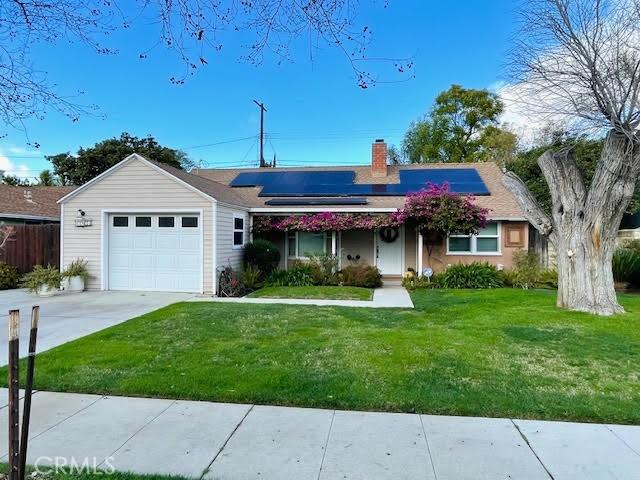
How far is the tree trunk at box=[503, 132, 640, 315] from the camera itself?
849 cm

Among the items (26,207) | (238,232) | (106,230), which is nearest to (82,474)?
(106,230)

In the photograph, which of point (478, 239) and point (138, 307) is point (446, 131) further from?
point (138, 307)

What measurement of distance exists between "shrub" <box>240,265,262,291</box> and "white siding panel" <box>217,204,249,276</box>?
504mm

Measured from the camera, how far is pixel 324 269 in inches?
558

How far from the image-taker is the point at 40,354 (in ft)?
19.3

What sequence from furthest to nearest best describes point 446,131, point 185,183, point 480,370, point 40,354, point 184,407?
1. point 446,131
2. point 185,183
3. point 40,354
4. point 480,370
5. point 184,407

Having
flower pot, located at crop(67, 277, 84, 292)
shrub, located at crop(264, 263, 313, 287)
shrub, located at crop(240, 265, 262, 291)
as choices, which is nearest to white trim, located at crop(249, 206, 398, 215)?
shrub, located at crop(264, 263, 313, 287)

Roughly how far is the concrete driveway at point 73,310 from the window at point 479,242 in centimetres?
885

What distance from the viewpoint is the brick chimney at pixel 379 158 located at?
728 inches

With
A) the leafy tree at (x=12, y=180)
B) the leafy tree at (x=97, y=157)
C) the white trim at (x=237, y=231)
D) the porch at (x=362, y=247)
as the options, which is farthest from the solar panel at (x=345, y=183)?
the leafy tree at (x=12, y=180)

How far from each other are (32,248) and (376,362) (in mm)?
13485

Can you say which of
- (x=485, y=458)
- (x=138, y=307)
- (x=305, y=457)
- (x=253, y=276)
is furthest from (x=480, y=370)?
(x=253, y=276)

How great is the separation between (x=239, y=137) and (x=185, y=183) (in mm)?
23126

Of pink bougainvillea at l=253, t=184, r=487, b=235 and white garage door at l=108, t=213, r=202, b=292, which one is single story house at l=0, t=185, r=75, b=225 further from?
pink bougainvillea at l=253, t=184, r=487, b=235
